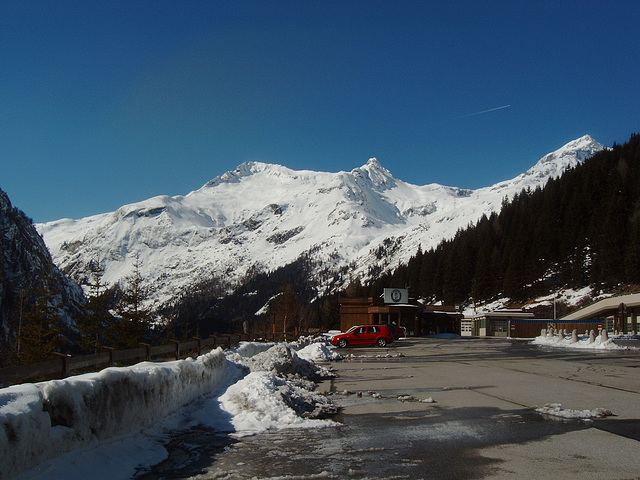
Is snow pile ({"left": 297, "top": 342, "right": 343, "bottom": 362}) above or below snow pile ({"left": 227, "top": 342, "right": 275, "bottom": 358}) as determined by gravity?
below

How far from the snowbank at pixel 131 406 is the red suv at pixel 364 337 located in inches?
924

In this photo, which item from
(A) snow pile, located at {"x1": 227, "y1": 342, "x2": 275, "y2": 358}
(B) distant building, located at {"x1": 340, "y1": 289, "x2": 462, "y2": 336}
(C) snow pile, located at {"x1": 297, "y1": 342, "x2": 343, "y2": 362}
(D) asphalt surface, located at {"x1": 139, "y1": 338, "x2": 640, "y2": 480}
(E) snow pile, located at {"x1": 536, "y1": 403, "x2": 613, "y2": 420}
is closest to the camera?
(D) asphalt surface, located at {"x1": 139, "y1": 338, "x2": 640, "y2": 480}

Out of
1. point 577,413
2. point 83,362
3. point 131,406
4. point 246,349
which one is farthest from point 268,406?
point 246,349

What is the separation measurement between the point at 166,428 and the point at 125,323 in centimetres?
2697

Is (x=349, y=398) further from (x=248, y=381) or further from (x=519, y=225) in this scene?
(x=519, y=225)

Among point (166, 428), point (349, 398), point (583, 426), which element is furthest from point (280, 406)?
point (583, 426)

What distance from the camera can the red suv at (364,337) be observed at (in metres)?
37.2

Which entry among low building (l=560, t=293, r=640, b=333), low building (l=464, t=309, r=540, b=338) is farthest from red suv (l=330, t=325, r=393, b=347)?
low building (l=464, t=309, r=540, b=338)

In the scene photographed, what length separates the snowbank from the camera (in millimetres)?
5070

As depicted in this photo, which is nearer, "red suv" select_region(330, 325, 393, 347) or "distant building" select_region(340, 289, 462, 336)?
"red suv" select_region(330, 325, 393, 347)

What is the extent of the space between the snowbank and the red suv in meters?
23.5

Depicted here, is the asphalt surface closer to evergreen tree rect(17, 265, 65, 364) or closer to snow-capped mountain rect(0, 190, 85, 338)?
evergreen tree rect(17, 265, 65, 364)

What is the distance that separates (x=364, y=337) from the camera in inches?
1474

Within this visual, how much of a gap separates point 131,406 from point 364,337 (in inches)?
1217
